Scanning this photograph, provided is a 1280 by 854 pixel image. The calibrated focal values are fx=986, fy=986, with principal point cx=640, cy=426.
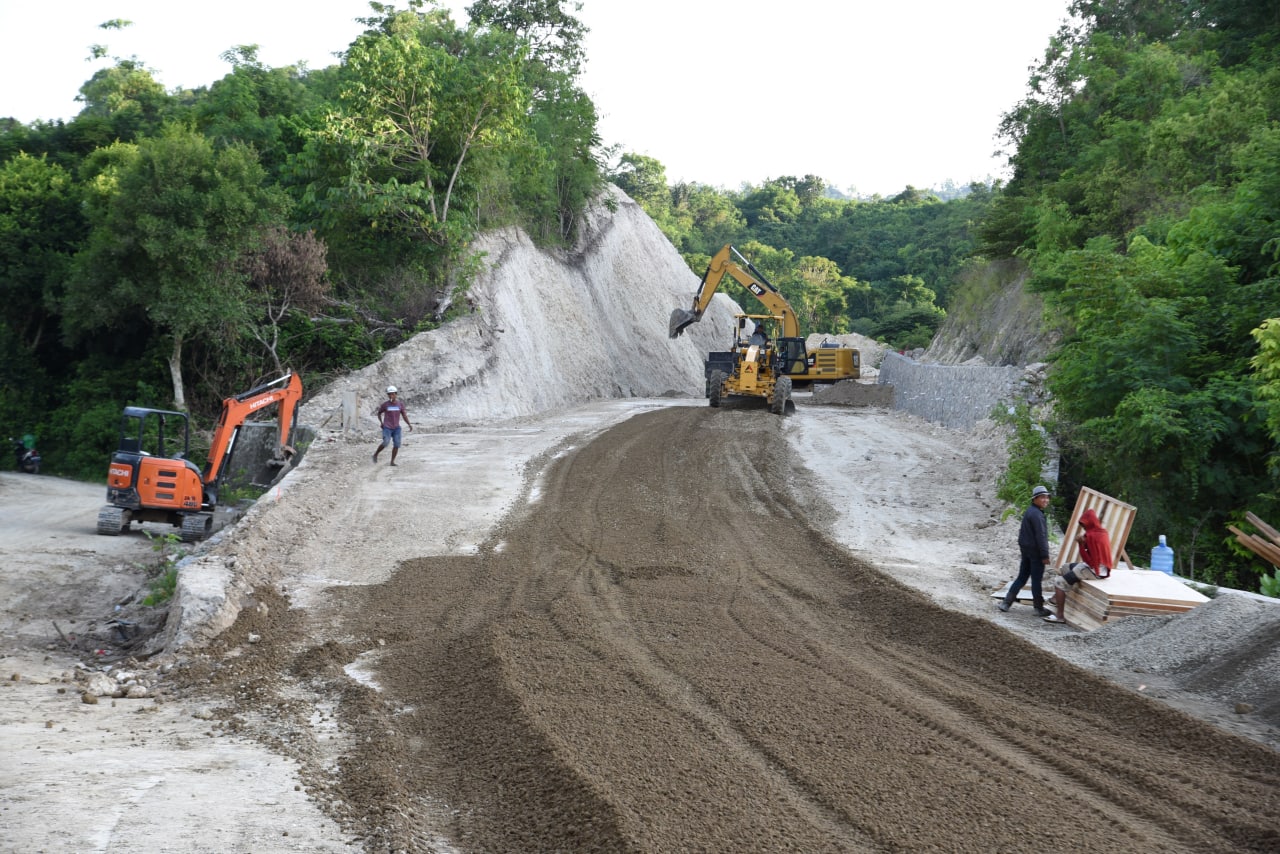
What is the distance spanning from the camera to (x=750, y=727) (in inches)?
285

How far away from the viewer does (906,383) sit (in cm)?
3109

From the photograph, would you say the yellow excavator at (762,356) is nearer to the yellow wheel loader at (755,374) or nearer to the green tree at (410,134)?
the yellow wheel loader at (755,374)

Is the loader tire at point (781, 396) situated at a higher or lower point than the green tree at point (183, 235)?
lower

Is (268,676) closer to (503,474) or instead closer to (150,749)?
(150,749)

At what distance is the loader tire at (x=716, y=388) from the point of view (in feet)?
97.8

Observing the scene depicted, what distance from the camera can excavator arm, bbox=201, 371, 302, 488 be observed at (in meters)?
17.3

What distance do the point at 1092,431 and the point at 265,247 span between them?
20.8 m

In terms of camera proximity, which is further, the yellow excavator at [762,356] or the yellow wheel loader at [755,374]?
the yellow excavator at [762,356]

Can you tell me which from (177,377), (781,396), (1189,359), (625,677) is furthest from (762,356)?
(625,677)

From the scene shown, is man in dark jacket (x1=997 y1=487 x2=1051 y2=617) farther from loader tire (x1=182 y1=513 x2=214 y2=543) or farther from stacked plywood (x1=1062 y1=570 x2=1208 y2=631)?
loader tire (x1=182 y1=513 x2=214 y2=543)

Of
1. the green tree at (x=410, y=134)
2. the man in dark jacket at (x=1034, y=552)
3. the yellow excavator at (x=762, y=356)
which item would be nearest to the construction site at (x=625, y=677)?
the man in dark jacket at (x=1034, y=552)

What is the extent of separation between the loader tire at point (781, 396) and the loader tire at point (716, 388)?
191 centimetres

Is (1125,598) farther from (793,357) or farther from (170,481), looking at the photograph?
(793,357)

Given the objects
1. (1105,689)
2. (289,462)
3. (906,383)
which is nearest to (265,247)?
(289,462)
